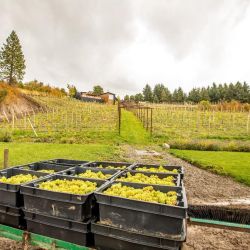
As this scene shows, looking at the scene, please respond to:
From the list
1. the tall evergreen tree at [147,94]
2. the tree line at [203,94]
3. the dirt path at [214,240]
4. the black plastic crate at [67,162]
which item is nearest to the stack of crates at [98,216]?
the black plastic crate at [67,162]

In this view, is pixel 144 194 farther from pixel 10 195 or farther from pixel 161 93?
pixel 161 93

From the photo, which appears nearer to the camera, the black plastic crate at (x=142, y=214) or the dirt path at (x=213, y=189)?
the black plastic crate at (x=142, y=214)

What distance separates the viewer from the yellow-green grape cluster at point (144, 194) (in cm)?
265

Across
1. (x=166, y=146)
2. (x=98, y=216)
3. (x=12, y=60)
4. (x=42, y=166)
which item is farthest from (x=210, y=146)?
(x=12, y=60)

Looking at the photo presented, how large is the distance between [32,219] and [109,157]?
10103mm

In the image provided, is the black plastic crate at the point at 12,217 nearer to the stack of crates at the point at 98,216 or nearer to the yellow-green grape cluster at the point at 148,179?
the stack of crates at the point at 98,216

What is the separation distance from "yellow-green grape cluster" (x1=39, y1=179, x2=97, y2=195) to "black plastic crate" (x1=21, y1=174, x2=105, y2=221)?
11cm

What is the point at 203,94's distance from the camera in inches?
3780

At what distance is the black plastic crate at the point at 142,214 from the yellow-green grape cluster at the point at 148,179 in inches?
22.5

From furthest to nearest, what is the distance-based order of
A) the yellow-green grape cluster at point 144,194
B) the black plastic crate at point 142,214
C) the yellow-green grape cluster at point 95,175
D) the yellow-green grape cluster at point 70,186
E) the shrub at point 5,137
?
1. the shrub at point 5,137
2. the yellow-green grape cluster at point 95,175
3. the yellow-green grape cluster at point 70,186
4. the yellow-green grape cluster at point 144,194
5. the black plastic crate at point 142,214

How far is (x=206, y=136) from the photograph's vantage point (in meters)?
22.8

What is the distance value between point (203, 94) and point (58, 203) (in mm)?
98657

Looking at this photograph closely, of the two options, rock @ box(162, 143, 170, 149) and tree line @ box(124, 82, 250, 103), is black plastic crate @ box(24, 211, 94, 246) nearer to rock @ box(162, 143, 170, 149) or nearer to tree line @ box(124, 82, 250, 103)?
rock @ box(162, 143, 170, 149)

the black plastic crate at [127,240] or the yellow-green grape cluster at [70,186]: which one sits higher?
the yellow-green grape cluster at [70,186]
